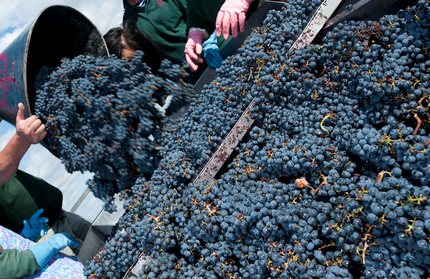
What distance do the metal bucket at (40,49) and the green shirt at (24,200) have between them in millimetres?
806

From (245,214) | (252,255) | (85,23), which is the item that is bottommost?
(252,255)

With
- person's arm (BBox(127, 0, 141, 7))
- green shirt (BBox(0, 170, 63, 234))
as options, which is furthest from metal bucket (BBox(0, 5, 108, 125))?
person's arm (BBox(127, 0, 141, 7))

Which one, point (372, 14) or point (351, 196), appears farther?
point (372, 14)

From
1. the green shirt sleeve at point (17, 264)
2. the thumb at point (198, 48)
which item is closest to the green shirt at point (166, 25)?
the thumb at point (198, 48)

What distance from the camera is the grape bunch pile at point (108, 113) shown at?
1729mm

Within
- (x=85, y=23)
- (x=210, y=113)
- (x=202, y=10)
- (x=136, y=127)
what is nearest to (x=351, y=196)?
(x=210, y=113)

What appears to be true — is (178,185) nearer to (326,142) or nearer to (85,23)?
(326,142)

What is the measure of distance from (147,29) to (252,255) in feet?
8.06

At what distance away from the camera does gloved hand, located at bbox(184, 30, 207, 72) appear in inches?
90.3

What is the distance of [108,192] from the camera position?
1.95 meters

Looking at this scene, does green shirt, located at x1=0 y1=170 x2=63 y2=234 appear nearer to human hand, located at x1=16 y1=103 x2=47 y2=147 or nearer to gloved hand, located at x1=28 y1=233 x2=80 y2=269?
gloved hand, located at x1=28 y1=233 x2=80 y2=269

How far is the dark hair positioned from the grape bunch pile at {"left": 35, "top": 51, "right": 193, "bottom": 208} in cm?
49

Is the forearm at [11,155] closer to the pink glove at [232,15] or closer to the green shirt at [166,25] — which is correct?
the green shirt at [166,25]

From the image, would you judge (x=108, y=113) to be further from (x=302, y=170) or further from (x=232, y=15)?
(x=302, y=170)
